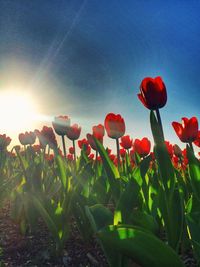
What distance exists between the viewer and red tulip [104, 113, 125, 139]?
3.03 meters

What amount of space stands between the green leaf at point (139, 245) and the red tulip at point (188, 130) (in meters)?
1.39

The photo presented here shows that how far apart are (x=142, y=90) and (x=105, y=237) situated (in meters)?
1.10

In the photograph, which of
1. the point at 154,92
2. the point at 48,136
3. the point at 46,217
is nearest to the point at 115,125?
the point at 154,92

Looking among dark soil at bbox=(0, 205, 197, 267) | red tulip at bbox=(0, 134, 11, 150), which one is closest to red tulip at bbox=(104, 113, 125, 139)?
dark soil at bbox=(0, 205, 197, 267)

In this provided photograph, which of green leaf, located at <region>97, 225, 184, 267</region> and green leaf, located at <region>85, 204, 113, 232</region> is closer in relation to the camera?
green leaf, located at <region>97, 225, 184, 267</region>

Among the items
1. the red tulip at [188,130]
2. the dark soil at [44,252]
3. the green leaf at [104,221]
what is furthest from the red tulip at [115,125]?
the green leaf at [104,221]

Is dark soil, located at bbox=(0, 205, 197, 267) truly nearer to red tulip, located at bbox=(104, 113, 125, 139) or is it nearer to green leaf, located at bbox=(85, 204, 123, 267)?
green leaf, located at bbox=(85, 204, 123, 267)

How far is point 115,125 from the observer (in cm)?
305

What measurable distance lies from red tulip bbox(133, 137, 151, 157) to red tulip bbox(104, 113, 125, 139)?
0.95m

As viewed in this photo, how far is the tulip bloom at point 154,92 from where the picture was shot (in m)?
2.19

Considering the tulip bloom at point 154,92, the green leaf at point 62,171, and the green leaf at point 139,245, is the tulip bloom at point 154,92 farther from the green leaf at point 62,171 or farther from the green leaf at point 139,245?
the green leaf at point 62,171

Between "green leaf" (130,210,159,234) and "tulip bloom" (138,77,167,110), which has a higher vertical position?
"tulip bloom" (138,77,167,110)

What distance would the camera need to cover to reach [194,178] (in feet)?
7.40

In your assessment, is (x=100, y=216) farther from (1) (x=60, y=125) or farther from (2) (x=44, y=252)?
(1) (x=60, y=125)
